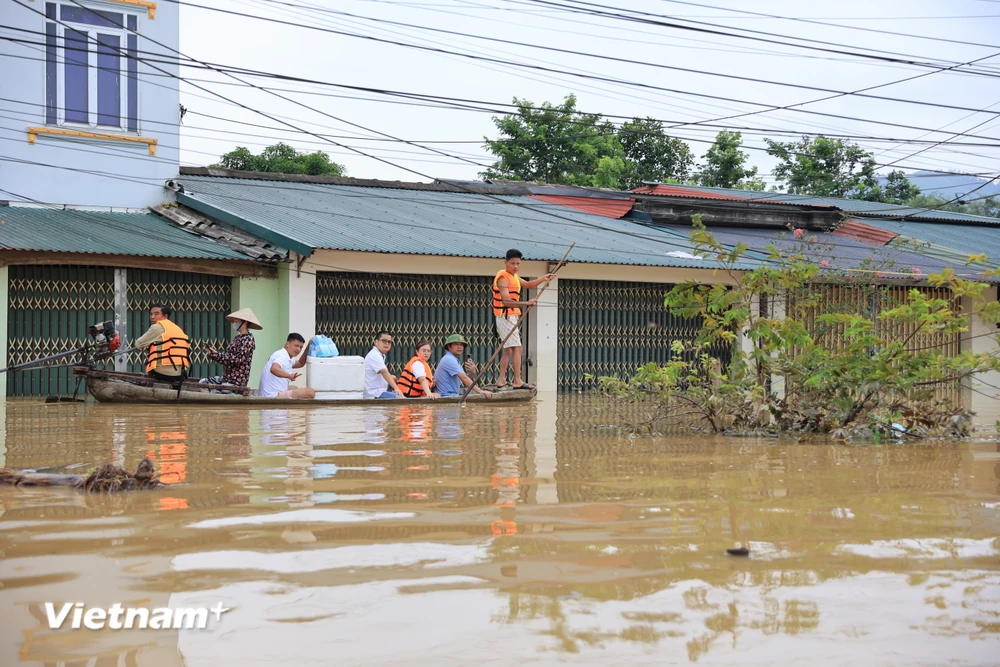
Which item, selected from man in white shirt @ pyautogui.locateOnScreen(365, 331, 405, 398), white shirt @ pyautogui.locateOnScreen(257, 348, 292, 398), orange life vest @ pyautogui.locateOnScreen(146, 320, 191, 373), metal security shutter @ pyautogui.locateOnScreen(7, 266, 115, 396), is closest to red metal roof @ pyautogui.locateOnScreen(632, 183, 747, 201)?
man in white shirt @ pyautogui.locateOnScreen(365, 331, 405, 398)

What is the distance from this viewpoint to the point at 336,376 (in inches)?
489

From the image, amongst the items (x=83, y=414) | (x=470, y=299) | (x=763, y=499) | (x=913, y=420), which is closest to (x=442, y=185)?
(x=470, y=299)

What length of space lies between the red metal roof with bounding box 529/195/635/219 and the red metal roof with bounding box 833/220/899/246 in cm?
455

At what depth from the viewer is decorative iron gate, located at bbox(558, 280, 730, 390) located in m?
17.7

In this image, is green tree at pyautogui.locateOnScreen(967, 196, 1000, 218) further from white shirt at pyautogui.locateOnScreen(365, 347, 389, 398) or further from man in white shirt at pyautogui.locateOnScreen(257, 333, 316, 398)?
man in white shirt at pyautogui.locateOnScreen(257, 333, 316, 398)

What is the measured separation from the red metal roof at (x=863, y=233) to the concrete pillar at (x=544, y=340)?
297 inches

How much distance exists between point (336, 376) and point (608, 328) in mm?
6749

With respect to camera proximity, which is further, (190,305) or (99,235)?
(190,305)

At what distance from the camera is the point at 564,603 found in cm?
326

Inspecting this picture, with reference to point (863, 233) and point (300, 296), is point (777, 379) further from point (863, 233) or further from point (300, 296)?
point (863, 233)

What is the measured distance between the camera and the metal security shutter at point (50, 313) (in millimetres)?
13961

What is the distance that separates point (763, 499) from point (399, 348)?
11562 mm

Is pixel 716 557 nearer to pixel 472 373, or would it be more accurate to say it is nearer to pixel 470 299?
pixel 472 373

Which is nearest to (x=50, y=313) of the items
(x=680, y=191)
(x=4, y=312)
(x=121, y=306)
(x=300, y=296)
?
(x=4, y=312)
